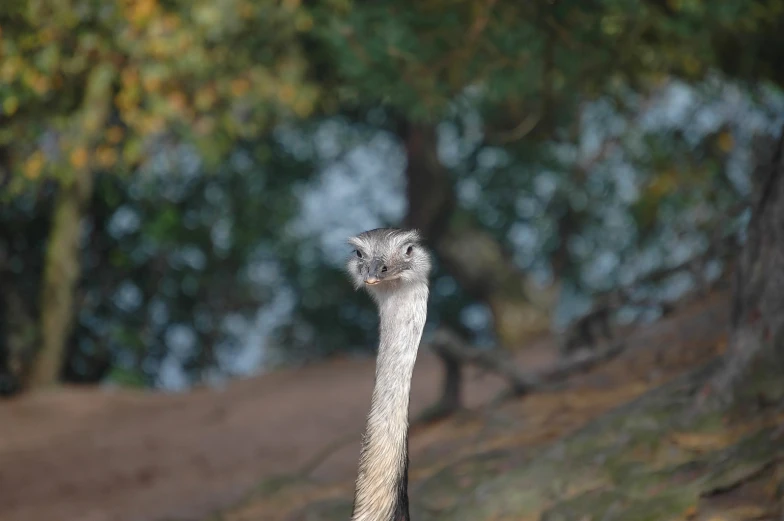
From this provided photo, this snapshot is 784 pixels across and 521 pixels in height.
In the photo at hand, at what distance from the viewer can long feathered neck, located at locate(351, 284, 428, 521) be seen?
4.06m

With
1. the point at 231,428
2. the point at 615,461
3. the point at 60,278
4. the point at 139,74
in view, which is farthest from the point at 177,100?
the point at 615,461

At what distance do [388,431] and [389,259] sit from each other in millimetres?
619

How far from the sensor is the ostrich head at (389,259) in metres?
4.16

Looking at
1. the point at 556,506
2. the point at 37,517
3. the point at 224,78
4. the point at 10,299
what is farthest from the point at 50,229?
the point at 556,506

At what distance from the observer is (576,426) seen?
6.78m

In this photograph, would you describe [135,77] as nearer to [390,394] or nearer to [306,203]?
[306,203]

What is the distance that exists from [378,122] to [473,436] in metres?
7.98

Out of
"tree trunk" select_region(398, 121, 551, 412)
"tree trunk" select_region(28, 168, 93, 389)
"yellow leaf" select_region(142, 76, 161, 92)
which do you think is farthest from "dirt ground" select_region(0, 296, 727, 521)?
"yellow leaf" select_region(142, 76, 161, 92)

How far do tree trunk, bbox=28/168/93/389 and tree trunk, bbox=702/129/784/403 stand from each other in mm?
8911

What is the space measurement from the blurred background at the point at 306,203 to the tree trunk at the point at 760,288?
0.24m

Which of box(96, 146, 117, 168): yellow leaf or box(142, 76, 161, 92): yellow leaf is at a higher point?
box(96, 146, 117, 168): yellow leaf

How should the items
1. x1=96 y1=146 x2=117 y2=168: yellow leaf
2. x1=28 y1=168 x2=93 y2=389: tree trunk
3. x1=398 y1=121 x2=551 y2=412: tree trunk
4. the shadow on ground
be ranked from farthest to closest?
x1=398 y1=121 x2=551 y2=412: tree trunk
x1=28 y1=168 x2=93 y2=389: tree trunk
x1=96 y1=146 x2=117 y2=168: yellow leaf
the shadow on ground

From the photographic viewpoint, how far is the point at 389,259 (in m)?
4.24

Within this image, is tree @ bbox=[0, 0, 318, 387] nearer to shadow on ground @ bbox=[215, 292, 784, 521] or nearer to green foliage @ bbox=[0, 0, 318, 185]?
green foliage @ bbox=[0, 0, 318, 185]
